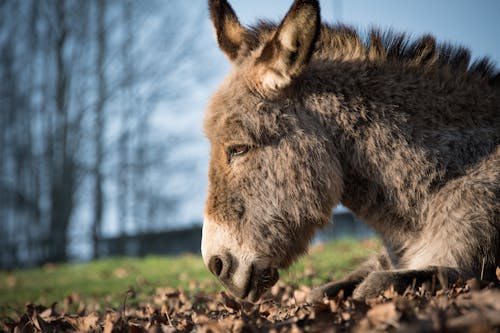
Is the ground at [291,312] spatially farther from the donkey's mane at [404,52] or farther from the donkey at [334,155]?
the donkey's mane at [404,52]

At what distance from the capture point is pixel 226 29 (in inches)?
161

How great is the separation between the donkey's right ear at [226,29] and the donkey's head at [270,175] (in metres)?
0.65

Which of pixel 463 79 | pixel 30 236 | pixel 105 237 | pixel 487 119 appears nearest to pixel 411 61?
pixel 463 79

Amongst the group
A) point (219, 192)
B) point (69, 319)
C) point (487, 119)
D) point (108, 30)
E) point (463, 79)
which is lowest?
point (69, 319)

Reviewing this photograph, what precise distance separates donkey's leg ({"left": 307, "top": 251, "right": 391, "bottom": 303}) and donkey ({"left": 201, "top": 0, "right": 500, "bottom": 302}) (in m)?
0.02

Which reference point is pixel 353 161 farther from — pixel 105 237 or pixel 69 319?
pixel 105 237

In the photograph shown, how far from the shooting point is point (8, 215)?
2192 centimetres

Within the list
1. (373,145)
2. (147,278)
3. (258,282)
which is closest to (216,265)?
(258,282)

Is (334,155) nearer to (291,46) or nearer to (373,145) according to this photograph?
(373,145)

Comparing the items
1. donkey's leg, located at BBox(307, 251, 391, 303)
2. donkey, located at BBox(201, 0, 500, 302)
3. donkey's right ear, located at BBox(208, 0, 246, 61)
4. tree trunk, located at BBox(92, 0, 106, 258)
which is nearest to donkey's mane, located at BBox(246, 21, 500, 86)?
donkey, located at BBox(201, 0, 500, 302)

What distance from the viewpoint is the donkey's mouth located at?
3.29 m

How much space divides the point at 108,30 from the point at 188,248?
1063 cm

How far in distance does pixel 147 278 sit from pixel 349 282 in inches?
218

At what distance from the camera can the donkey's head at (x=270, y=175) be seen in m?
3.26
